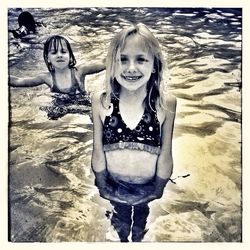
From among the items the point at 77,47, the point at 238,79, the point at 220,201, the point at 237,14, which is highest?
the point at 237,14

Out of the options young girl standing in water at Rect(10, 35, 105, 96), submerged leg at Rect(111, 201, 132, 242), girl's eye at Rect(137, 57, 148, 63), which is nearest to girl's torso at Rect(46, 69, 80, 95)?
young girl standing in water at Rect(10, 35, 105, 96)

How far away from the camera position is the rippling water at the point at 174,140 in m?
1.54

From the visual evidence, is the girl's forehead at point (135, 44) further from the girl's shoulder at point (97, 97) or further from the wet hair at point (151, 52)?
the girl's shoulder at point (97, 97)

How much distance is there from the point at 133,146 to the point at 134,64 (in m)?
0.28

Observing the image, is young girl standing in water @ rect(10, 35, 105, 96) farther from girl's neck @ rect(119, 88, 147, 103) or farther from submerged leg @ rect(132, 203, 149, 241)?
submerged leg @ rect(132, 203, 149, 241)

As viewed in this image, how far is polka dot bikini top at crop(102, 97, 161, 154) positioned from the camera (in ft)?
5.07

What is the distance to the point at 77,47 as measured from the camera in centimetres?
158

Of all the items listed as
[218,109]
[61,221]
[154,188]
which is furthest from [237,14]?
[61,221]

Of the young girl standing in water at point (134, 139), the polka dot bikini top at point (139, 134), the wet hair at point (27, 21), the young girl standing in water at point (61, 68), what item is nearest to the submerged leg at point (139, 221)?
the young girl standing in water at point (134, 139)

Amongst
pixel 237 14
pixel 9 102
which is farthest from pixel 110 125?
pixel 237 14

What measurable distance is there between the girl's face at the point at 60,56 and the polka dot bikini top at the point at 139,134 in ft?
0.82
